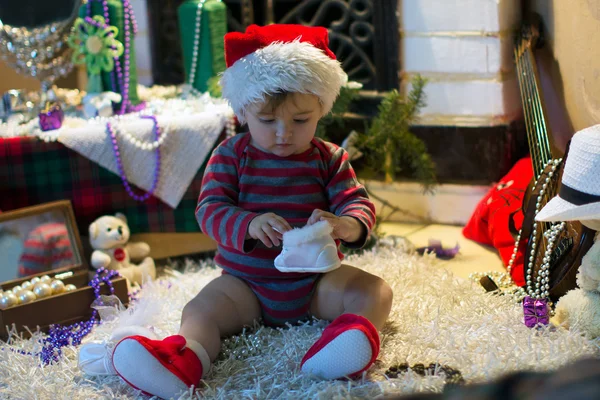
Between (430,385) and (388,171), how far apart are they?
3.31 feet

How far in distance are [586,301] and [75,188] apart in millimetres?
1224

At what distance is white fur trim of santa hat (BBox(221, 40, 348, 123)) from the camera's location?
4.38 feet

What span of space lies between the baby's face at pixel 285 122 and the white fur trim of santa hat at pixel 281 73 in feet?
0.05

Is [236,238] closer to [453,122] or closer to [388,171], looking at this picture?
[388,171]

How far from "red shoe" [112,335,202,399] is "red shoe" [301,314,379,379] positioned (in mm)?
214

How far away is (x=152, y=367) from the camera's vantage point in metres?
1.20

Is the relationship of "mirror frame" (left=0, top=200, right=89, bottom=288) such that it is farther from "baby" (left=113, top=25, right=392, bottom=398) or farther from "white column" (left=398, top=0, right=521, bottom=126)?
"white column" (left=398, top=0, right=521, bottom=126)

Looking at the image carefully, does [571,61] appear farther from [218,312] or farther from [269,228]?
[218,312]

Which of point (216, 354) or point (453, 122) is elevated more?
point (453, 122)

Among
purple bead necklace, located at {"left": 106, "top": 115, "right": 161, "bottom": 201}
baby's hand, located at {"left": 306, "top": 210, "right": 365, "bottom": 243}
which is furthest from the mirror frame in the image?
baby's hand, located at {"left": 306, "top": 210, "right": 365, "bottom": 243}

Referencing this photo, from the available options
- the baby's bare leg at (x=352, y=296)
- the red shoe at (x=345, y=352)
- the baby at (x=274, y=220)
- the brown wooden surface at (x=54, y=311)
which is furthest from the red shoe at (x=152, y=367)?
the brown wooden surface at (x=54, y=311)

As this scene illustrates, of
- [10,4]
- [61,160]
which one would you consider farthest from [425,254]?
[10,4]

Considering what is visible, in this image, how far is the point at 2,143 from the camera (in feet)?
5.97

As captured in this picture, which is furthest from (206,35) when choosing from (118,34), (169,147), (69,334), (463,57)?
(69,334)
